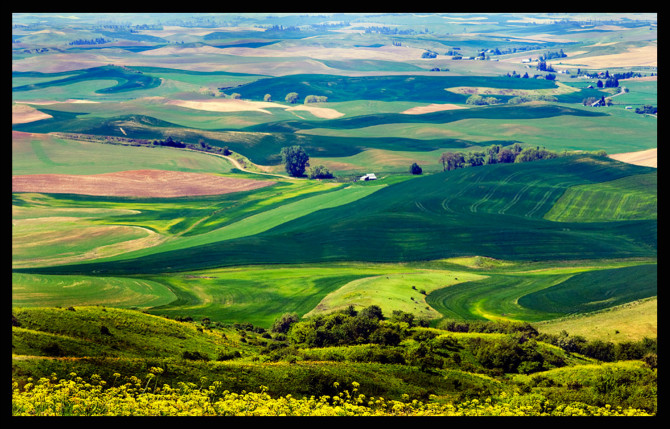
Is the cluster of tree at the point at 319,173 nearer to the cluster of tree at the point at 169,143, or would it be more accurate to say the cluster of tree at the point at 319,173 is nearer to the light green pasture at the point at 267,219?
the light green pasture at the point at 267,219

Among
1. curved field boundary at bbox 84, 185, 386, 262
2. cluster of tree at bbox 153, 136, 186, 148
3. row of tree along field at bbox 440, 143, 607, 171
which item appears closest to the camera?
curved field boundary at bbox 84, 185, 386, 262

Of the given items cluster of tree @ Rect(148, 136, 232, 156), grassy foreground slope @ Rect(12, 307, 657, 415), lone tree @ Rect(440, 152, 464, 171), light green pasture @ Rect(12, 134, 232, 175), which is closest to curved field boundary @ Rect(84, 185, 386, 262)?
lone tree @ Rect(440, 152, 464, 171)

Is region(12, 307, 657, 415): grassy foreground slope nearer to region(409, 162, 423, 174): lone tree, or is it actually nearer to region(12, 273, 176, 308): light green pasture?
region(12, 273, 176, 308): light green pasture

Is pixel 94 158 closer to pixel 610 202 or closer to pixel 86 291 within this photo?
pixel 86 291

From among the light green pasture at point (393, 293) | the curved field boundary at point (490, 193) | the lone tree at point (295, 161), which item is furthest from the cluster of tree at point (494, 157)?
the light green pasture at point (393, 293)

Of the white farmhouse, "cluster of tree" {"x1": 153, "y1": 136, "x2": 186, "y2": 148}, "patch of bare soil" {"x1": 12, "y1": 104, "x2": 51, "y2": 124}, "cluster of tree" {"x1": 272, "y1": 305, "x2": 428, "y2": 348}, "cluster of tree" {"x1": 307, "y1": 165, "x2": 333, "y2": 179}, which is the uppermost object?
"patch of bare soil" {"x1": 12, "y1": 104, "x2": 51, "y2": 124}
